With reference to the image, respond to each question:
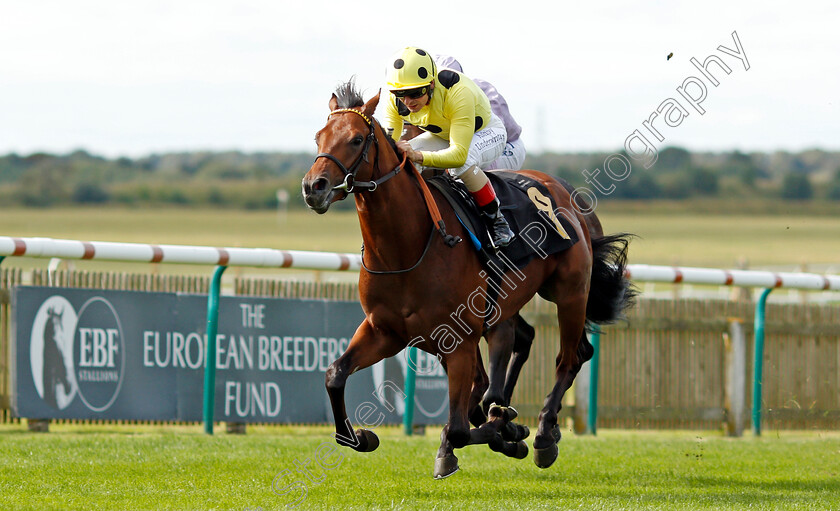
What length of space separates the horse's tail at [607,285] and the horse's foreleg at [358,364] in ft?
7.00

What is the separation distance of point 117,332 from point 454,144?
3492 millimetres

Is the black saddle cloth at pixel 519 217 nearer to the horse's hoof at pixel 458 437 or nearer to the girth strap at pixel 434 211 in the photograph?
the girth strap at pixel 434 211

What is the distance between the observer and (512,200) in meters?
6.41

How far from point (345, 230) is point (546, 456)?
173 ft

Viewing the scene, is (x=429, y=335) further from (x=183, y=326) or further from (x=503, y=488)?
(x=183, y=326)

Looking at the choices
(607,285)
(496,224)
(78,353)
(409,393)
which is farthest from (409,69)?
(409,393)

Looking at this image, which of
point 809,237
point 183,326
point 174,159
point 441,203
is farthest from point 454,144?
point 174,159

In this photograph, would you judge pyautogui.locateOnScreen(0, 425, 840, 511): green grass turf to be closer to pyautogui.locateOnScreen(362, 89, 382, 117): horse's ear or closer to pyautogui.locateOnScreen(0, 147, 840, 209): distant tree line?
pyautogui.locateOnScreen(362, 89, 382, 117): horse's ear

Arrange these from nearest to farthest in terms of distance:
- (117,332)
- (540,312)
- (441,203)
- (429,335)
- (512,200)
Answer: (429,335) < (441,203) < (512,200) < (117,332) < (540,312)

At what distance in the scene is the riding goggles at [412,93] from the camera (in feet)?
18.8

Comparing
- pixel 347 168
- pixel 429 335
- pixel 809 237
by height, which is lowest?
pixel 809 237

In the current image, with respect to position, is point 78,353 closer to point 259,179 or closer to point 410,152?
point 410,152

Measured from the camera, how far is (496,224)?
6027mm

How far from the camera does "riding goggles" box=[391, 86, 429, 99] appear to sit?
5.72 meters
